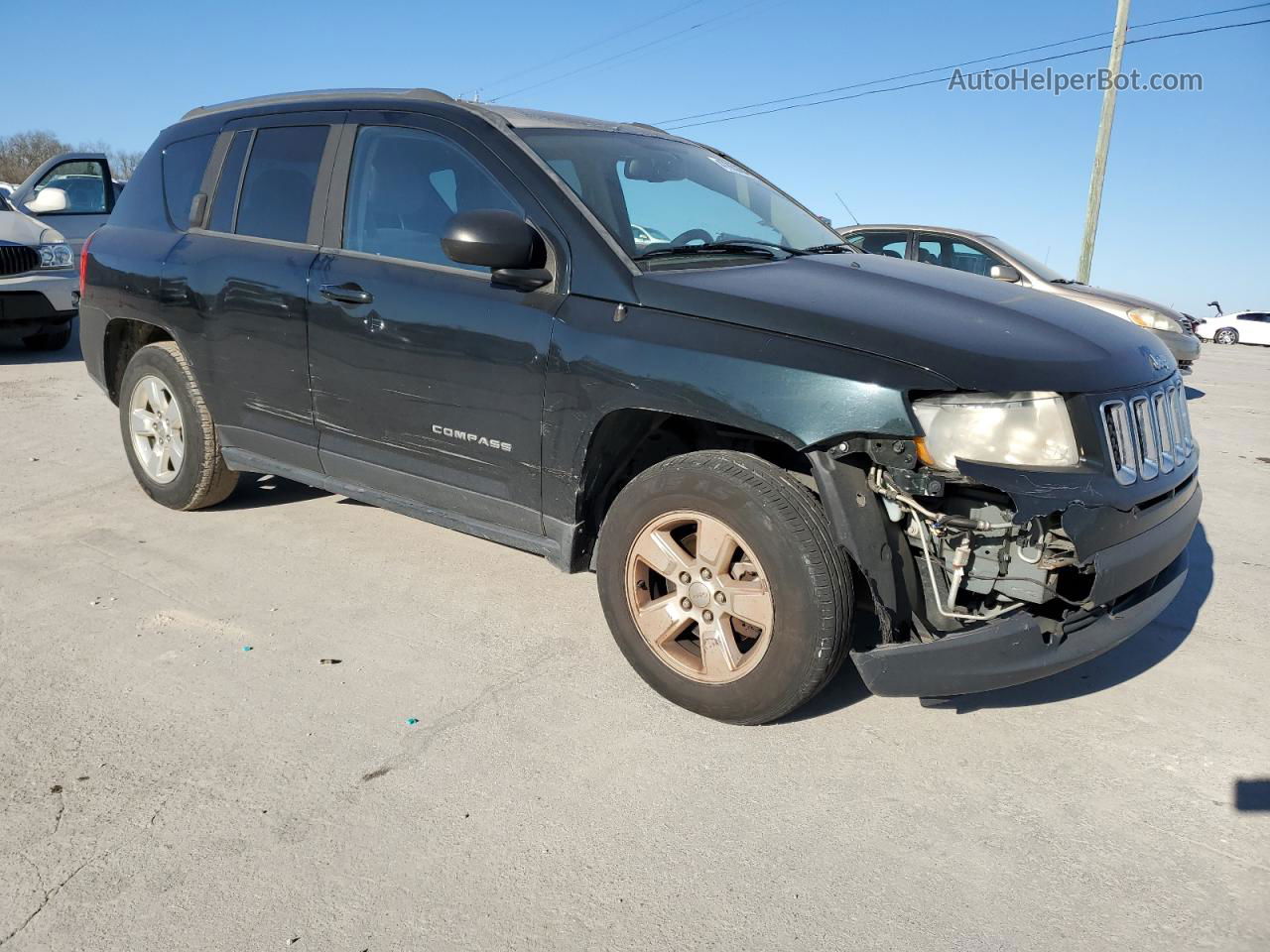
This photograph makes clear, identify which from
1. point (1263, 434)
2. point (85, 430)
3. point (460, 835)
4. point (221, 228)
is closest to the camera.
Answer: point (460, 835)

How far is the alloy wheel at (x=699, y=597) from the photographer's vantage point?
2.87 metres

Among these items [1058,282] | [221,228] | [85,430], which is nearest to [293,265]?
[221,228]

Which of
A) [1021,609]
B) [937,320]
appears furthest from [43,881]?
[937,320]

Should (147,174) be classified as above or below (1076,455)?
above

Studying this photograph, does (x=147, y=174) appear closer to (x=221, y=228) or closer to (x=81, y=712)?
(x=221, y=228)

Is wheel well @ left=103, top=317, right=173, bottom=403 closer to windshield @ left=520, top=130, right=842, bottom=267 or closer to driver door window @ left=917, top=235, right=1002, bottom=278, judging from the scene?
windshield @ left=520, top=130, right=842, bottom=267

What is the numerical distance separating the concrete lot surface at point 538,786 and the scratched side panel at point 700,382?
84cm

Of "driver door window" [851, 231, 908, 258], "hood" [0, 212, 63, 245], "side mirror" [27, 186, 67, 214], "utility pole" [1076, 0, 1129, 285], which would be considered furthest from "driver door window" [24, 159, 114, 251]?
"utility pole" [1076, 0, 1129, 285]

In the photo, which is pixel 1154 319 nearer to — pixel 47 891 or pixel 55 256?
pixel 47 891

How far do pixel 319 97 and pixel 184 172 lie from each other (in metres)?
1.00

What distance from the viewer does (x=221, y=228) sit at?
4398mm

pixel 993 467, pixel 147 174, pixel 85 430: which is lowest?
pixel 85 430

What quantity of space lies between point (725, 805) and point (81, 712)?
201 centimetres

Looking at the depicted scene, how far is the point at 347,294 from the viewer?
12.2 feet
